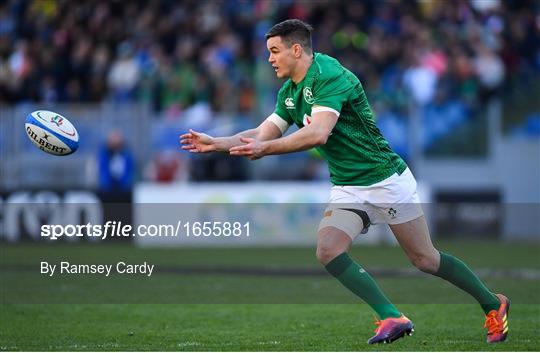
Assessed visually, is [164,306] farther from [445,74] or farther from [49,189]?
[445,74]

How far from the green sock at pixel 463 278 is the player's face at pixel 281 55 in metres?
1.96

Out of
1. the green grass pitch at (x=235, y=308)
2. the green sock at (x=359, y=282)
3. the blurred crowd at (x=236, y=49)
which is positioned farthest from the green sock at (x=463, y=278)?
the blurred crowd at (x=236, y=49)

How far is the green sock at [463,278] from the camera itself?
910 centimetres

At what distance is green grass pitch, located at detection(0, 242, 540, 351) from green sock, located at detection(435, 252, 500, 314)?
36 centimetres

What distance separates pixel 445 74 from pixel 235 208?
17.2 ft

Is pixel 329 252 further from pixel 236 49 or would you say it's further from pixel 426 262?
pixel 236 49

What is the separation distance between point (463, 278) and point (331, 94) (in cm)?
190

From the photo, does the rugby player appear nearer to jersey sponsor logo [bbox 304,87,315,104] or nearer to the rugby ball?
jersey sponsor logo [bbox 304,87,315,104]

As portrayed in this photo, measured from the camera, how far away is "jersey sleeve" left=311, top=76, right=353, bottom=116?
8500mm

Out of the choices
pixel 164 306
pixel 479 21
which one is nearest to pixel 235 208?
pixel 479 21

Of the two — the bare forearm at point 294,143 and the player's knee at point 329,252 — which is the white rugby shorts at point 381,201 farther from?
the bare forearm at point 294,143

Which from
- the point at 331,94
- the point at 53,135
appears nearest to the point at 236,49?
the point at 53,135

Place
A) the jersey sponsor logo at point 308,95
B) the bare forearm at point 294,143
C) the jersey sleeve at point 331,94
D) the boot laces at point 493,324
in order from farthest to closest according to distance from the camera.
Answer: the boot laces at point 493,324 → the jersey sponsor logo at point 308,95 → the jersey sleeve at point 331,94 → the bare forearm at point 294,143

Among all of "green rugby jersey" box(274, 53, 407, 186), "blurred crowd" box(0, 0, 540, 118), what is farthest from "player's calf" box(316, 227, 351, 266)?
"blurred crowd" box(0, 0, 540, 118)
